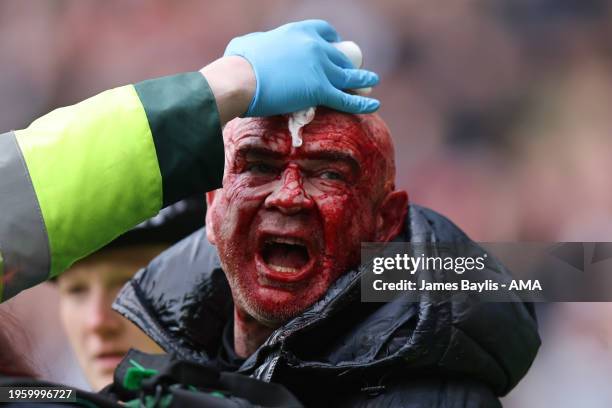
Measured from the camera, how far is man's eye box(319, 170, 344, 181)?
258 cm

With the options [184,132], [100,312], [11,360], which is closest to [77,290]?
[100,312]

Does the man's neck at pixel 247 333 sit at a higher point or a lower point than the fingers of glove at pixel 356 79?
lower

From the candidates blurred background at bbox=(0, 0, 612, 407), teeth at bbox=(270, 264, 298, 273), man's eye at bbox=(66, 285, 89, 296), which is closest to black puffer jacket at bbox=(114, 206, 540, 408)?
teeth at bbox=(270, 264, 298, 273)

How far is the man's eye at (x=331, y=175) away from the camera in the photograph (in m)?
2.58

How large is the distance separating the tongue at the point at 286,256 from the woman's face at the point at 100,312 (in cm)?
162

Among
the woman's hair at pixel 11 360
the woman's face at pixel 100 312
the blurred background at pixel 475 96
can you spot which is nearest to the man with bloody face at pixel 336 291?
the woman's hair at pixel 11 360

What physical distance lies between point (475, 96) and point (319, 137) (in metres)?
2.77

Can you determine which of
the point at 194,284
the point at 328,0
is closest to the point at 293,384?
the point at 194,284

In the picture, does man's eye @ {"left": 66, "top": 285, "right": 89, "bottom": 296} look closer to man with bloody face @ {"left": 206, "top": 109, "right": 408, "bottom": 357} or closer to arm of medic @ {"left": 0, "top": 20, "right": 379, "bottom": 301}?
man with bloody face @ {"left": 206, "top": 109, "right": 408, "bottom": 357}

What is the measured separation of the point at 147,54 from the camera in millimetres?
5695

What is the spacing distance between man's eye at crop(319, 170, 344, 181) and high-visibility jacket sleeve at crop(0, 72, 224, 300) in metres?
0.33

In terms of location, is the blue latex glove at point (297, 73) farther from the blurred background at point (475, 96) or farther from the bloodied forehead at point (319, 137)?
the blurred background at point (475, 96)

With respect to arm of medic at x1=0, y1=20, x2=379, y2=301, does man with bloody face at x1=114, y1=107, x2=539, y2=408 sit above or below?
below

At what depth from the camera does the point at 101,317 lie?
410 cm
